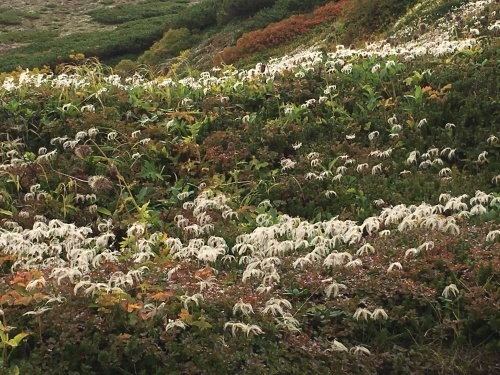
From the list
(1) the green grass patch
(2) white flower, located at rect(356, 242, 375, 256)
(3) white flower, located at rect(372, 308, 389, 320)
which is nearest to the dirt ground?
(1) the green grass patch

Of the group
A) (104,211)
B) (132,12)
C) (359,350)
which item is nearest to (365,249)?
(359,350)

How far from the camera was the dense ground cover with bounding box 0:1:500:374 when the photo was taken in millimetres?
5148

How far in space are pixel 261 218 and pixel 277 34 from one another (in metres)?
22.5

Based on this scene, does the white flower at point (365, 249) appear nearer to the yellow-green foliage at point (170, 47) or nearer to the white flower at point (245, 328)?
the white flower at point (245, 328)

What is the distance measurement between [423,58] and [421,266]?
6.61 meters

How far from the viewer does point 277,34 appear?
96.8 ft

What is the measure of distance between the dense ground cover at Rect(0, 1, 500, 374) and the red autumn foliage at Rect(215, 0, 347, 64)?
1575 centimetres

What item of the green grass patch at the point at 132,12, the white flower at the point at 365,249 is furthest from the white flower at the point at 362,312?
the green grass patch at the point at 132,12

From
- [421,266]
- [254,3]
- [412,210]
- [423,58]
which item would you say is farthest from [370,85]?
[254,3]

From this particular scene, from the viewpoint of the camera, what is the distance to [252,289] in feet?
19.4

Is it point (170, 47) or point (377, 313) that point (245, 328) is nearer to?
point (377, 313)

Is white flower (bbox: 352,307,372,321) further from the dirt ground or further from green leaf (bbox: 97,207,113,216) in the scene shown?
the dirt ground

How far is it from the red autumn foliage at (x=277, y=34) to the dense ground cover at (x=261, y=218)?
1575 cm

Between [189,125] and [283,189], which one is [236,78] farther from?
[283,189]
